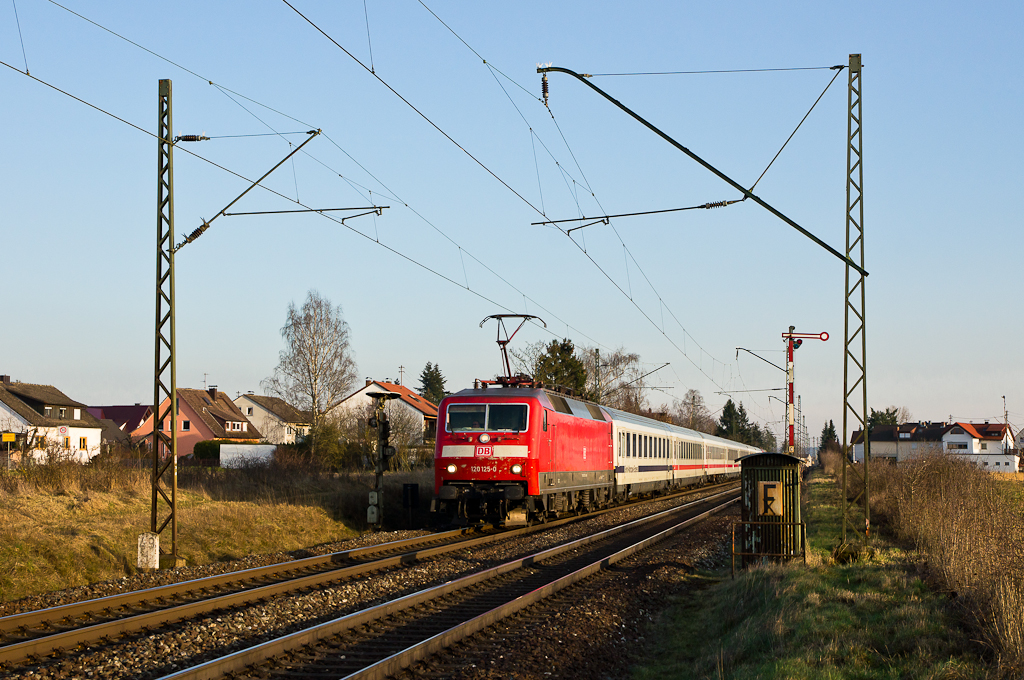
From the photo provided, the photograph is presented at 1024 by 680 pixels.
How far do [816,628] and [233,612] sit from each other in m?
6.34

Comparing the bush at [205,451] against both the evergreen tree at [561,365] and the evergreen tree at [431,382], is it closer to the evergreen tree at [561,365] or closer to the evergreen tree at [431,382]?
the evergreen tree at [561,365]

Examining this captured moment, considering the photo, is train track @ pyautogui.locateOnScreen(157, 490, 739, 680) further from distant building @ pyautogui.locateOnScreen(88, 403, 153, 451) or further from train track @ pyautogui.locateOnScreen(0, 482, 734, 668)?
distant building @ pyautogui.locateOnScreen(88, 403, 153, 451)

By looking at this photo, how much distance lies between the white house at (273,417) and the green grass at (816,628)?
47411mm

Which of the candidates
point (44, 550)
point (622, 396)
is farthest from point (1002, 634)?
point (622, 396)

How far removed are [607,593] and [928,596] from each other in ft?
13.5

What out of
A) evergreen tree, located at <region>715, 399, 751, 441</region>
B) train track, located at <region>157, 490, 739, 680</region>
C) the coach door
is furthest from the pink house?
evergreen tree, located at <region>715, 399, 751, 441</region>

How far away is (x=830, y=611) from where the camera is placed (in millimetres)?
9742

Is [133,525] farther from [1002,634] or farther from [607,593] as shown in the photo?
[1002,634]

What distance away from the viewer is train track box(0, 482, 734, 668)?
27.9 feet

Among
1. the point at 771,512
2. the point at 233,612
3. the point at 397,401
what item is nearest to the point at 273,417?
the point at 397,401

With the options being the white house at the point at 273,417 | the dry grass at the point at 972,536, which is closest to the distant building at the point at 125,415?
the white house at the point at 273,417

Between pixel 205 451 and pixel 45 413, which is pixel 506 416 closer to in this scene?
pixel 205 451

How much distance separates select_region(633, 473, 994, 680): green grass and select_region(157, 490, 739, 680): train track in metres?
1.80

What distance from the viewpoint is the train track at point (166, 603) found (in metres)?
8.52
